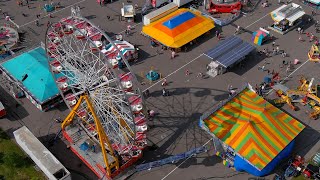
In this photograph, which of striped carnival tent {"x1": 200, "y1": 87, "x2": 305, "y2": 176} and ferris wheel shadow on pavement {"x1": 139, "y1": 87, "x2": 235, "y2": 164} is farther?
ferris wheel shadow on pavement {"x1": 139, "y1": 87, "x2": 235, "y2": 164}

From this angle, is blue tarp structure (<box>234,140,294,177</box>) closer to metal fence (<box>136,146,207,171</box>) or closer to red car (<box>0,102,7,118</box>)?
metal fence (<box>136,146,207,171</box>)

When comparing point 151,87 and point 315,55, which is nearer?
point 151,87

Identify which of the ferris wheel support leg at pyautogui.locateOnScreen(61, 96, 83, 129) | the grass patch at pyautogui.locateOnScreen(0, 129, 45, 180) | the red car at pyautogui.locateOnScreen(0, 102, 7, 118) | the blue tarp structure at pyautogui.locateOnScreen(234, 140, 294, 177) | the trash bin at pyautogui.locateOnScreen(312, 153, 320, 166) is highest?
the ferris wheel support leg at pyautogui.locateOnScreen(61, 96, 83, 129)

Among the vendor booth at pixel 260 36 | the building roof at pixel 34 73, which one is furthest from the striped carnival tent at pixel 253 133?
the building roof at pixel 34 73

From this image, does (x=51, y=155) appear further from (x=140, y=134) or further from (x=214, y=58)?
(x=214, y=58)

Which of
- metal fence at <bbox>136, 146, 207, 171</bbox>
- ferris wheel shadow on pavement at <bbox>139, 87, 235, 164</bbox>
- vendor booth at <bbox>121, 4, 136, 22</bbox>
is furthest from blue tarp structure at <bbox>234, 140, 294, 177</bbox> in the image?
vendor booth at <bbox>121, 4, 136, 22</bbox>

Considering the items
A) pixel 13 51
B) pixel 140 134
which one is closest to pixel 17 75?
pixel 13 51
